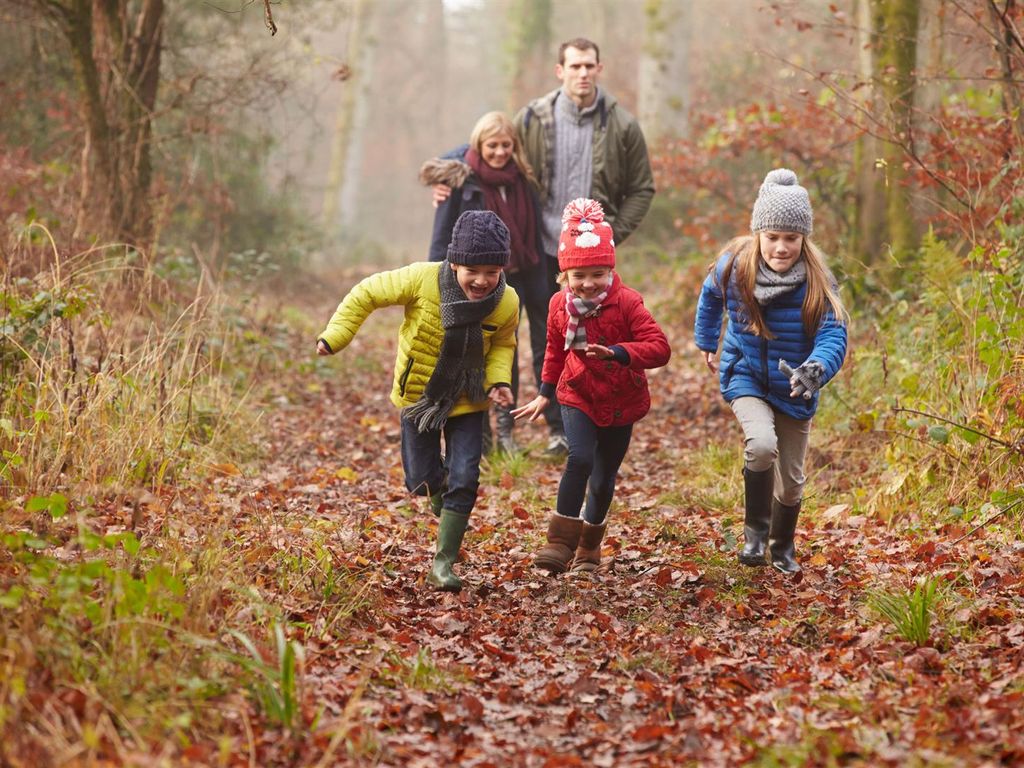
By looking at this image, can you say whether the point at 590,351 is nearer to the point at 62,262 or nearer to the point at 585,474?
the point at 585,474

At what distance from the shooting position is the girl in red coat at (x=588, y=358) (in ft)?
17.4

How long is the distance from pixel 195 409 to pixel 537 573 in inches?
125

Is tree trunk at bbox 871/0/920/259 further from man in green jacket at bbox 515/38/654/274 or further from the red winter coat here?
the red winter coat

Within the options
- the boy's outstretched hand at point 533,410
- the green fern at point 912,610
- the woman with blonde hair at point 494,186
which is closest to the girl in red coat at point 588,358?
the boy's outstretched hand at point 533,410

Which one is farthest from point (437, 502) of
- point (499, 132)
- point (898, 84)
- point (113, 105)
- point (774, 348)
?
point (113, 105)

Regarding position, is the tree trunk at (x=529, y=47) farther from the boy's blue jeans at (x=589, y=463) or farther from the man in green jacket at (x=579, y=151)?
the boy's blue jeans at (x=589, y=463)

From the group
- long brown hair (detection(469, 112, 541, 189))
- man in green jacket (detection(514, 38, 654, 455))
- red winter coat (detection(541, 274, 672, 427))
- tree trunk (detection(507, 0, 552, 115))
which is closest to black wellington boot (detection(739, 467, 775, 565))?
red winter coat (detection(541, 274, 672, 427))

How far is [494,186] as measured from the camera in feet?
24.2

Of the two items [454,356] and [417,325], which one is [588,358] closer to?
[454,356]

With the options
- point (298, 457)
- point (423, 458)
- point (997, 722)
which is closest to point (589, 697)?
point (997, 722)

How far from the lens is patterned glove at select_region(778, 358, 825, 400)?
515 centimetres

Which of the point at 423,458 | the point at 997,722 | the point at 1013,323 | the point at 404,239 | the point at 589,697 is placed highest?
the point at 404,239

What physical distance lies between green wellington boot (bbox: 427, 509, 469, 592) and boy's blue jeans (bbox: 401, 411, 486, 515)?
0.15 feet

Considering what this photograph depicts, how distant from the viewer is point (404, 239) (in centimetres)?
4306
